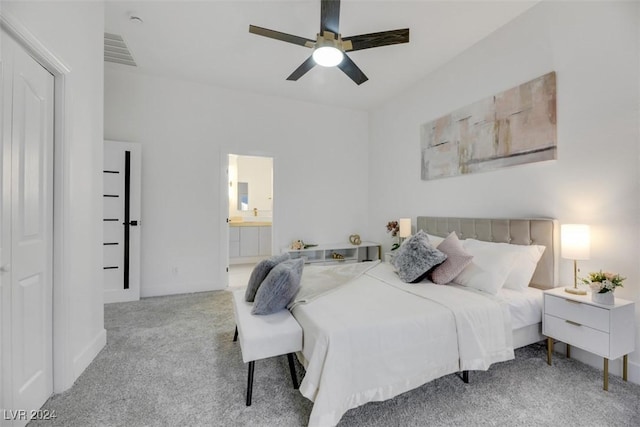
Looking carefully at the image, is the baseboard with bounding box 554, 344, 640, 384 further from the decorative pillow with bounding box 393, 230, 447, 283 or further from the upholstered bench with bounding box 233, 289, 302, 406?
the upholstered bench with bounding box 233, 289, 302, 406

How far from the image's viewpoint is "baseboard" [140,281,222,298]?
3.63m

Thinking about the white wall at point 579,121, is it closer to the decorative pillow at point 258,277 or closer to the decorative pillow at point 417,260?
the decorative pillow at point 417,260

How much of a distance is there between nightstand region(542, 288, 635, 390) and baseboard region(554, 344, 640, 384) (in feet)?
0.14

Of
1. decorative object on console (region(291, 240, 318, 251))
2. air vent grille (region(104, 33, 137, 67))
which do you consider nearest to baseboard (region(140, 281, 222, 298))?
decorative object on console (region(291, 240, 318, 251))

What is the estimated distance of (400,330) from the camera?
60.6 inches

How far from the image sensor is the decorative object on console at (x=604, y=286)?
1745mm

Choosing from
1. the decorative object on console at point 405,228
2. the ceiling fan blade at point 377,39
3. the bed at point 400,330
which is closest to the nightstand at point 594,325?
the bed at point 400,330

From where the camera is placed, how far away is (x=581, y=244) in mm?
1938

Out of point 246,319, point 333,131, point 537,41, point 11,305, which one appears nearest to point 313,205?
point 333,131

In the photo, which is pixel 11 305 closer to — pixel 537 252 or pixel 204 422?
pixel 204 422

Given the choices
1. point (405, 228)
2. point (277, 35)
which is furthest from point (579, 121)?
point (277, 35)

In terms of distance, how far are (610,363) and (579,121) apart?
1842 mm

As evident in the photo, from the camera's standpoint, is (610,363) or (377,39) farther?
(377,39)

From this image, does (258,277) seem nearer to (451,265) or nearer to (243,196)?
(451,265)
